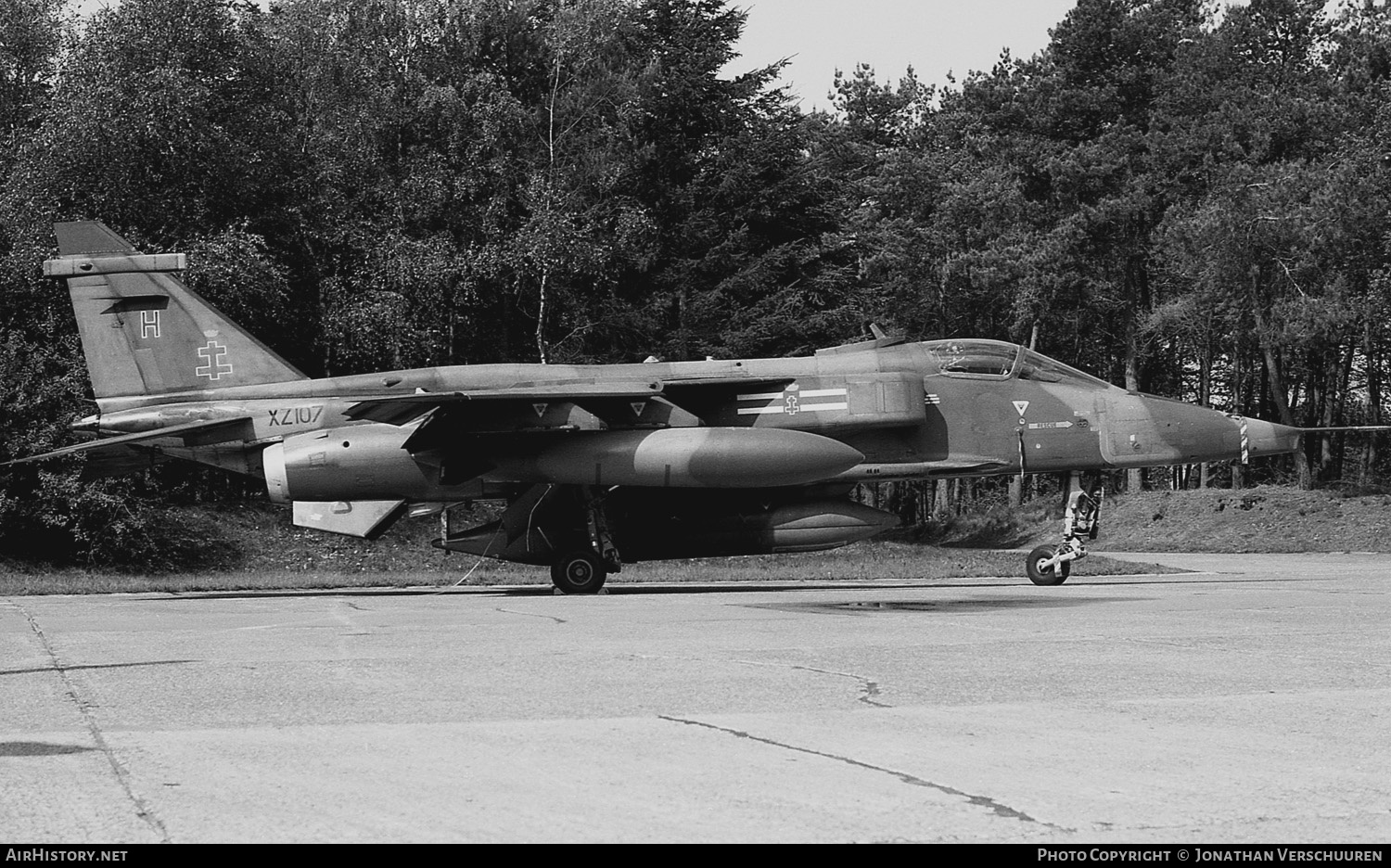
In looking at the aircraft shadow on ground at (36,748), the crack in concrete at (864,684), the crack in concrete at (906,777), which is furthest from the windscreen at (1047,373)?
the aircraft shadow on ground at (36,748)

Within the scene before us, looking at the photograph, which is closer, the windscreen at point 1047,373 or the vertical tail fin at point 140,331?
the windscreen at point 1047,373

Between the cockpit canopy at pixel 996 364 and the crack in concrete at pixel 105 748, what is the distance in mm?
11590

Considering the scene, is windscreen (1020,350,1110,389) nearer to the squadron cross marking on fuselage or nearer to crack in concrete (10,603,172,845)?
the squadron cross marking on fuselage

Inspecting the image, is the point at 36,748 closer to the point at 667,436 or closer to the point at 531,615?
the point at 531,615

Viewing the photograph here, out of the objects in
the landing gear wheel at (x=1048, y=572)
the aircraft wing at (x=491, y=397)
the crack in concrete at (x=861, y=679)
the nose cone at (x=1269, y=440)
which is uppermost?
the aircraft wing at (x=491, y=397)

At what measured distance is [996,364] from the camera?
18.5 m

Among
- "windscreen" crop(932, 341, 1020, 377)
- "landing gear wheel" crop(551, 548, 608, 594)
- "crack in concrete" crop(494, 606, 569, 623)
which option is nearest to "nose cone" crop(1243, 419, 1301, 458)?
"windscreen" crop(932, 341, 1020, 377)

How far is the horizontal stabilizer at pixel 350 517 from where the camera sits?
19844 millimetres

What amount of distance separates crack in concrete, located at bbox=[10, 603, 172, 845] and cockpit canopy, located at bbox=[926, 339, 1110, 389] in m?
11.6

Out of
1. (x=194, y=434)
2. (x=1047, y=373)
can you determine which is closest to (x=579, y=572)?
(x=194, y=434)

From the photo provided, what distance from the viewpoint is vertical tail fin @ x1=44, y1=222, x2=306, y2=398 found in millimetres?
19453

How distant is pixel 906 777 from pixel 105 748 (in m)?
3.23

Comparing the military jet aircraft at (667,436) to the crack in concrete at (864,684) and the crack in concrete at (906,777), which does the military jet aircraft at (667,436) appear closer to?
the crack in concrete at (864,684)

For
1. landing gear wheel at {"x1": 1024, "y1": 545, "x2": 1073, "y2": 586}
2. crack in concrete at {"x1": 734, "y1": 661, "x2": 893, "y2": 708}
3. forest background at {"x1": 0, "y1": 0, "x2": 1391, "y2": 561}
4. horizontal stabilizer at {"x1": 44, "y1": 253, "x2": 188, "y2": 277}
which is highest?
forest background at {"x1": 0, "y1": 0, "x2": 1391, "y2": 561}
